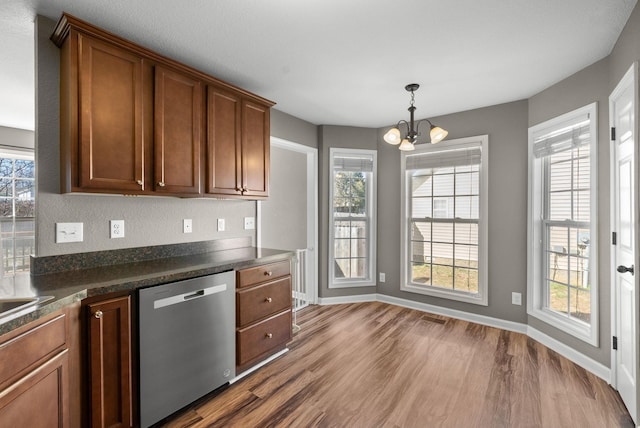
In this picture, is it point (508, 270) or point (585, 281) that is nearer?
point (585, 281)

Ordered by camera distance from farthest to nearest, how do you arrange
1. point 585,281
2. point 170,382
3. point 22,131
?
1. point 22,131
2. point 585,281
3. point 170,382

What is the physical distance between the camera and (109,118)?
5.90 ft

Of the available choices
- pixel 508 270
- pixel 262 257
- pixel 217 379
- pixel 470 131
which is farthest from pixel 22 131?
pixel 508 270

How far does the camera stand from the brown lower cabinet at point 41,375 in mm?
1057

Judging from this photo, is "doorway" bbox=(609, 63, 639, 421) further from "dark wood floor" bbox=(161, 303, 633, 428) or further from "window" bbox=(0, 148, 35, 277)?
"window" bbox=(0, 148, 35, 277)

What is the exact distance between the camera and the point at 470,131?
3.44 metres

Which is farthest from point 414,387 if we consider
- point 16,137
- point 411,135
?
point 16,137

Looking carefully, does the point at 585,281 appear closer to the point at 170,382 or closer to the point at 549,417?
the point at 549,417

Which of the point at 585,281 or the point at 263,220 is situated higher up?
the point at 263,220

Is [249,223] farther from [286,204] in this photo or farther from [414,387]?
[414,387]

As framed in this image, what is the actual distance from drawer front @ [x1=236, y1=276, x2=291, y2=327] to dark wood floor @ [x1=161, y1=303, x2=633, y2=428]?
0.45 m

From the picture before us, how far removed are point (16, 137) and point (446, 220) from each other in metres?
5.72

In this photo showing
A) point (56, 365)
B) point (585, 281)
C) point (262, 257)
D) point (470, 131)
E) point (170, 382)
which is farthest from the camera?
point (470, 131)

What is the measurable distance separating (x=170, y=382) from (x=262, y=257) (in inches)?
38.7
